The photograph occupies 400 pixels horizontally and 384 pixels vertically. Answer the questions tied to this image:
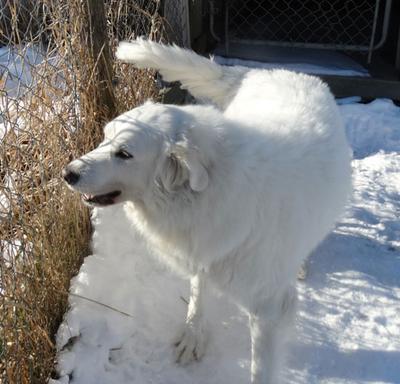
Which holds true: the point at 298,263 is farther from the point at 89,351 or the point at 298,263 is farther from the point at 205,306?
the point at 89,351

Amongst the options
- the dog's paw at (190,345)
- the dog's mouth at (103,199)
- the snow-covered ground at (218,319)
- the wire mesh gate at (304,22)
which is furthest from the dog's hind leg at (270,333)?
the wire mesh gate at (304,22)

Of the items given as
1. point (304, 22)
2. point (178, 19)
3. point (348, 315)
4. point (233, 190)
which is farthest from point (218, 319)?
point (304, 22)

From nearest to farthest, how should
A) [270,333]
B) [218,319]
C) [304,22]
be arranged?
[270,333]
[218,319]
[304,22]

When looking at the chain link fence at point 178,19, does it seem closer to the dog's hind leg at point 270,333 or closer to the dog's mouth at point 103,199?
the dog's mouth at point 103,199

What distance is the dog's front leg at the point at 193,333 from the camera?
94.6 inches

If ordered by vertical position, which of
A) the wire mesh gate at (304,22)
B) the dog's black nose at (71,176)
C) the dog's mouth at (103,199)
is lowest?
the wire mesh gate at (304,22)

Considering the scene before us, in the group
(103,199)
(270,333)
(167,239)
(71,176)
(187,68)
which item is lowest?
(270,333)

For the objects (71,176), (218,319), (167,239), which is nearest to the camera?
(71,176)

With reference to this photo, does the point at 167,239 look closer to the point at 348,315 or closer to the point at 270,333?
the point at 270,333

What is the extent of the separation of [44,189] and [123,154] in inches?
28.6

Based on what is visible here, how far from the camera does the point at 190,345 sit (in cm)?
241

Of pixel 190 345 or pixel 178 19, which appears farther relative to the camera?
pixel 178 19

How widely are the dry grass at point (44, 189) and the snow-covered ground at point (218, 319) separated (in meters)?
0.12

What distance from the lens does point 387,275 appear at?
114 inches
